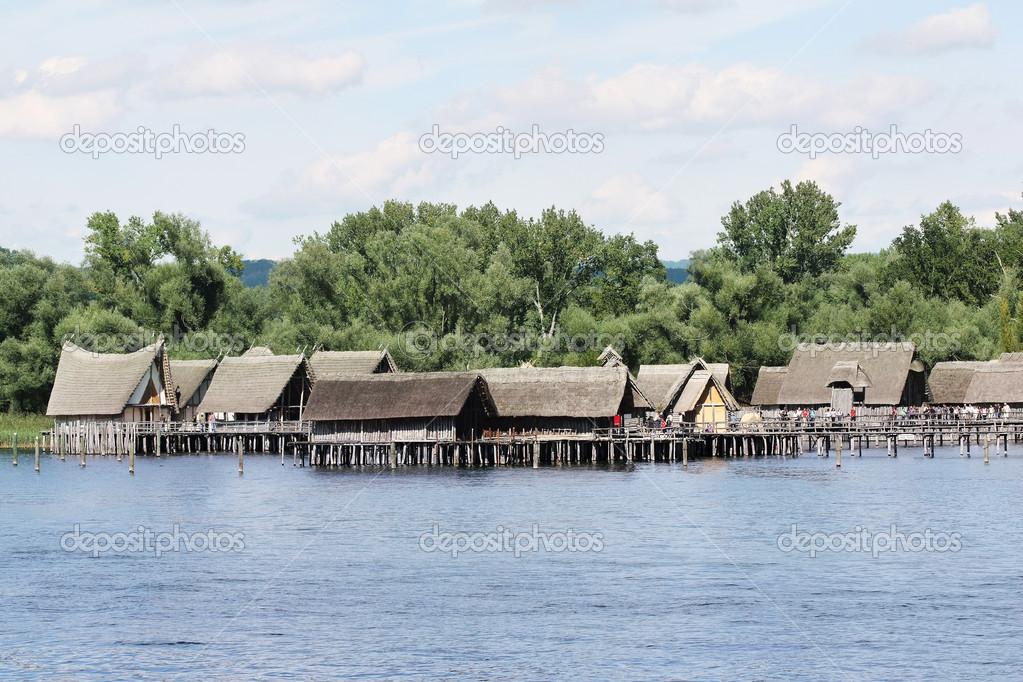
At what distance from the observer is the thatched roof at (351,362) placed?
273 ft

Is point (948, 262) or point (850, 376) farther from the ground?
point (948, 262)

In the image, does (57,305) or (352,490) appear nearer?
(352,490)

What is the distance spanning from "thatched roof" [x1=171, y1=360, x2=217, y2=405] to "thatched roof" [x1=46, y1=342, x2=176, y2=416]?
2.69 meters

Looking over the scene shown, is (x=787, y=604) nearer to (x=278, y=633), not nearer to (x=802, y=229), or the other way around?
(x=278, y=633)

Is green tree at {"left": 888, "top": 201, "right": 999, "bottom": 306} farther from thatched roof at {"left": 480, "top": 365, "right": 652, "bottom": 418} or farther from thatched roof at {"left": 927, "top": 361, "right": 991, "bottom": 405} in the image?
thatched roof at {"left": 480, "top": 365, "right": 652, "bottom": 418}

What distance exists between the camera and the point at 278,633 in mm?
28734

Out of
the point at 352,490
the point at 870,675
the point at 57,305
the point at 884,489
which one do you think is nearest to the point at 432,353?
the point at 57,305

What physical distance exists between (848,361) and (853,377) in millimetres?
1611

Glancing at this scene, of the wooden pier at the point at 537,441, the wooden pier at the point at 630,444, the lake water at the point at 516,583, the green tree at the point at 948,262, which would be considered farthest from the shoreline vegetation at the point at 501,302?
the lake water at the point at 516,583

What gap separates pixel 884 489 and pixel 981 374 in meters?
35.5

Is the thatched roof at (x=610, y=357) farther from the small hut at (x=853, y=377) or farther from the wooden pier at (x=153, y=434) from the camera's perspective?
the wooden pier at (x=153, y=434)

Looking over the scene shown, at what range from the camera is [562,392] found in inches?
2694

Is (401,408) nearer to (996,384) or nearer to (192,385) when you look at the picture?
(192,385)

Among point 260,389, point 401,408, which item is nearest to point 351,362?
point 260,389
